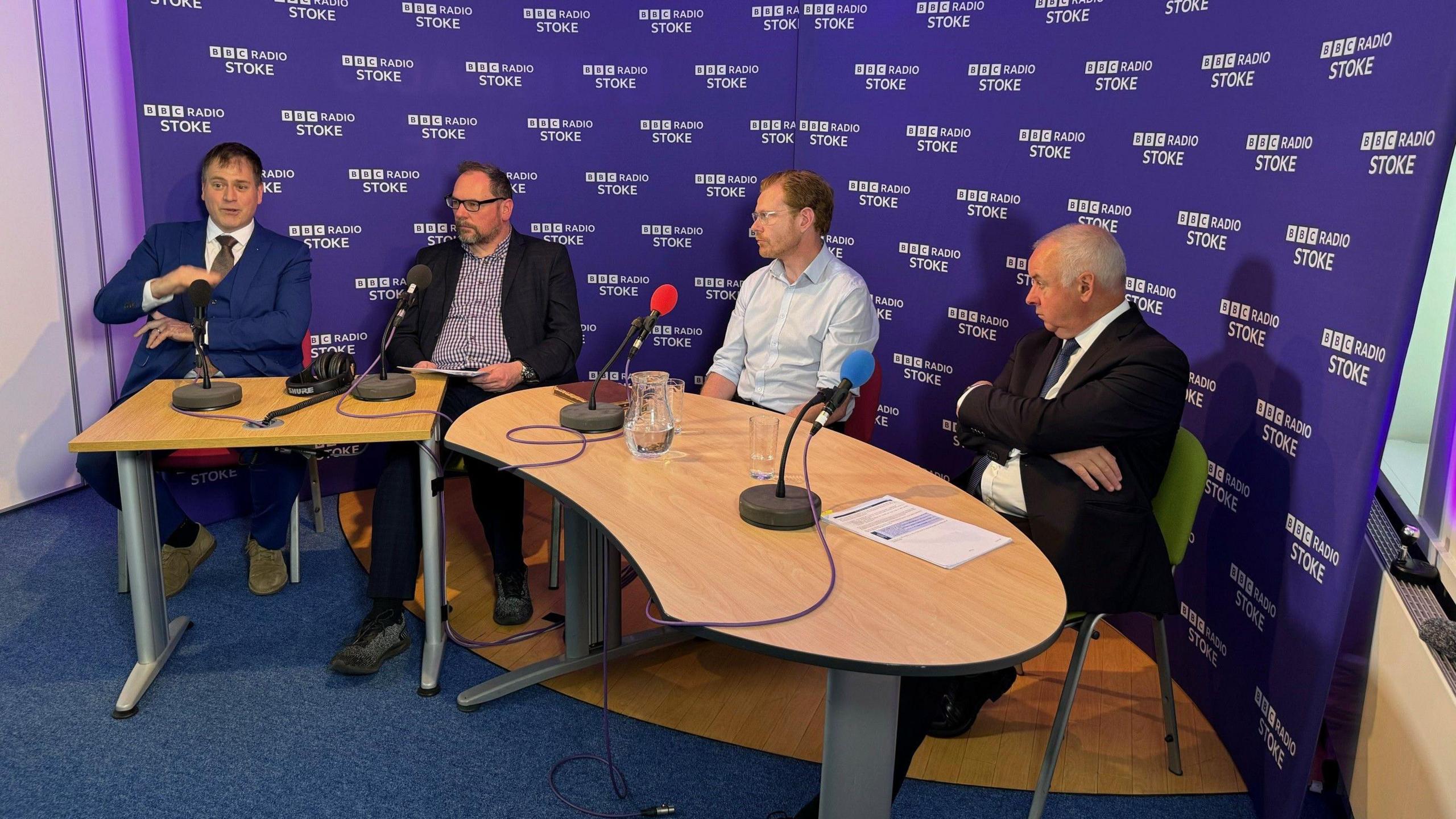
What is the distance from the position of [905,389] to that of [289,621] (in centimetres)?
258

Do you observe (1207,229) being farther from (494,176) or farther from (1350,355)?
(494,176)

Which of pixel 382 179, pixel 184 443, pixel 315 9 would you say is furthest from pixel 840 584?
pixel 315 9

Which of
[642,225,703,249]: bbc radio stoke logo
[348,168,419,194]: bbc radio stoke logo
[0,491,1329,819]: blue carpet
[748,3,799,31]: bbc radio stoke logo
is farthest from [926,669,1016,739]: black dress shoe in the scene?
[348,168,419,194]: bbc radio stoke logo

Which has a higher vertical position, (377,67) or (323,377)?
(377,67)

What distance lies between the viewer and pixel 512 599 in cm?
348

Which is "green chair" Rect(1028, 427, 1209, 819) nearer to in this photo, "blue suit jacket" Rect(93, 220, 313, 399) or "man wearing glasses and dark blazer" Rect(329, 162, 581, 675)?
"man wearing glasses and dark blazer" Rect(329, 162, 581, 675)

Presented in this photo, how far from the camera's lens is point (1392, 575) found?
235 cm

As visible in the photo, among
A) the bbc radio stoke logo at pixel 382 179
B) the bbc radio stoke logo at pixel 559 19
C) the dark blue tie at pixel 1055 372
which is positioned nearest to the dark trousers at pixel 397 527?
the dark blue tie at pixel 1055 372

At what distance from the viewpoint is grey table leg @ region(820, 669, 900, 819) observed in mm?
1726

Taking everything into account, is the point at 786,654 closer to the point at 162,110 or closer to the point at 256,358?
the point at 256,358

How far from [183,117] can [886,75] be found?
2.81 metres

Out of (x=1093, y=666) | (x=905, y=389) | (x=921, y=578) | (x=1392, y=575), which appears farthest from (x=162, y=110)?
(x=1392, y=575)

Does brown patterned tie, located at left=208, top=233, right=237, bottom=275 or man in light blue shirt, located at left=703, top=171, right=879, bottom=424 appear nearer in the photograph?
man in light blue shirt, located at left=703, top=171, right=879, bottom=424

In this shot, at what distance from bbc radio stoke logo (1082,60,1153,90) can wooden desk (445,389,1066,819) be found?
169cm
